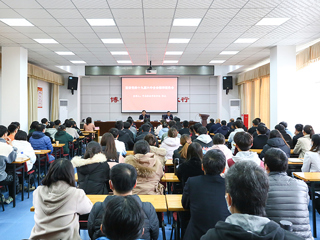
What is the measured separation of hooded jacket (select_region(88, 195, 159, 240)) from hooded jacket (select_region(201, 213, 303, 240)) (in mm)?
780

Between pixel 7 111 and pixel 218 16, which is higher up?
pixel 218 16

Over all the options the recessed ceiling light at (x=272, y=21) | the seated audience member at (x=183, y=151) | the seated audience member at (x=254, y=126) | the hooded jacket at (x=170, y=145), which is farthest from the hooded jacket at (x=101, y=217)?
the seated audience member at (x=254, y=126)

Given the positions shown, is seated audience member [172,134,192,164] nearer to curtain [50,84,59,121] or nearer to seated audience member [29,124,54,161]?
seated audience member [29,124,54,161]

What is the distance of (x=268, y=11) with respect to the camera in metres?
5.36

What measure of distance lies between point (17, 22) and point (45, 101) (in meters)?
7.66

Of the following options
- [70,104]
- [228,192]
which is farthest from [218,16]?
[70,104]

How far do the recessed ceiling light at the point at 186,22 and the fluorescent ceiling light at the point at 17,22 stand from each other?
3328 mm

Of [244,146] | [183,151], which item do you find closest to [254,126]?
[183,151]

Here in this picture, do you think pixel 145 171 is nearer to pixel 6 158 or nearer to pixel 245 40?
pixel 6 158

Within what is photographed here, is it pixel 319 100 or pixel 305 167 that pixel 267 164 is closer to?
pixel 305 167

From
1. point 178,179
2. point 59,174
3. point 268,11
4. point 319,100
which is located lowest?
point 178,179

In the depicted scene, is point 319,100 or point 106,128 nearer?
point 319,100

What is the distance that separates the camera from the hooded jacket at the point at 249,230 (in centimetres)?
102

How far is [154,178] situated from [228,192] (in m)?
1.92
